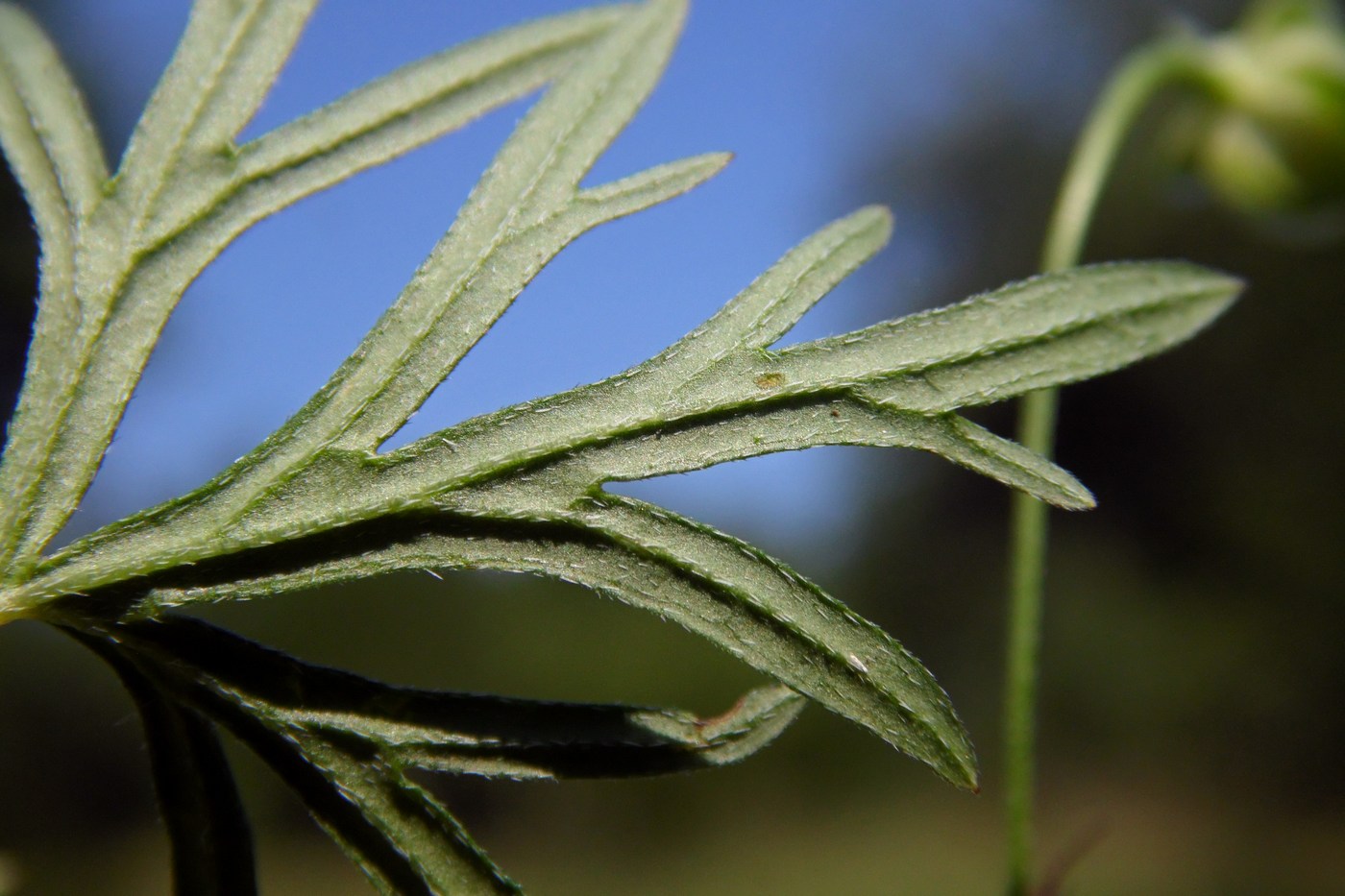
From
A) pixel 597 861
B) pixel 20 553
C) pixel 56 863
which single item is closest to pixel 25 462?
pixel 20 553

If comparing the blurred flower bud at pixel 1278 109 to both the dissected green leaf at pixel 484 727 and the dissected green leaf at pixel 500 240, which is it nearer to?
the dissected green leaf at pixel 500 240

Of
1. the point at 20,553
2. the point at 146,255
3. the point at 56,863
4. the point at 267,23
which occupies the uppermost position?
the point at 56,863

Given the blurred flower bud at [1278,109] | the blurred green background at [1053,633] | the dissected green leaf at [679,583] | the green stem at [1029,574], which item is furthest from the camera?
the blurred green background at [1053,633]

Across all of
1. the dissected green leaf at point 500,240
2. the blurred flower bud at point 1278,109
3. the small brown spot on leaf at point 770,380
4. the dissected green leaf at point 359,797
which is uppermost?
the blurred flower bud at point 1278,109

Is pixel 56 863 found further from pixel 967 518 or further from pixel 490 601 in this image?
pixel 967 518

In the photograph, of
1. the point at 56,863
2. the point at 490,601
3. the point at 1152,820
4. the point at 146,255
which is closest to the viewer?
the point at 146,255

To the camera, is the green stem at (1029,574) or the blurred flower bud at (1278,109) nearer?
the green stem at (1029,574)

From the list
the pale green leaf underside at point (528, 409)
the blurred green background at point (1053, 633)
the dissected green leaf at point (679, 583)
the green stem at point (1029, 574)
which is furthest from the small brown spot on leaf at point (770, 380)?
the blurred green background at point (1053, 633)

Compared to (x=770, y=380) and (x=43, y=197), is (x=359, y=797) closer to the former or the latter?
(x=770, y=380)
